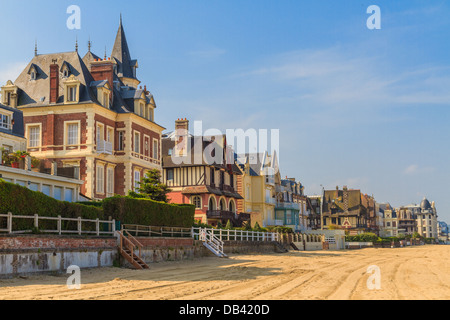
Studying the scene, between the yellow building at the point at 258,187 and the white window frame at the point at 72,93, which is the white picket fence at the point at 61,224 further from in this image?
the yellow building at the point at 258,187

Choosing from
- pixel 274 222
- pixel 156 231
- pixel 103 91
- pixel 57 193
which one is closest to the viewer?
pixel 156 231

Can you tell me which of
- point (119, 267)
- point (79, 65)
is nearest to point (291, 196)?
point (79, 65)

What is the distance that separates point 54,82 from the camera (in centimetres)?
3678

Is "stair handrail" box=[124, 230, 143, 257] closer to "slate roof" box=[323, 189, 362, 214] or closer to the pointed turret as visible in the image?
the pointed turret

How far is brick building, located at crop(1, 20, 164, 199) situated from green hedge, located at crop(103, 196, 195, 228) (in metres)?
7.04

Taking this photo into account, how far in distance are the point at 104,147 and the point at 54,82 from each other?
220 inches

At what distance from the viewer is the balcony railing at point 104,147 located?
3576 centimetres

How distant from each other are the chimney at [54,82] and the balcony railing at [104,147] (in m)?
4.17

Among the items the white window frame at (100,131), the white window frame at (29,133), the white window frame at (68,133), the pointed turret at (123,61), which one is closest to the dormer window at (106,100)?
the white window frame at (100,131)

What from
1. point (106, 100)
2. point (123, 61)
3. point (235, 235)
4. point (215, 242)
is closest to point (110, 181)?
point (106, 100)

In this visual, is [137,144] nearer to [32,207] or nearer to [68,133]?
[68,133]

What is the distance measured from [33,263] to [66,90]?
20.6 m

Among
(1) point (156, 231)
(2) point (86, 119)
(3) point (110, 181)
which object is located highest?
(2) point (86, 119)

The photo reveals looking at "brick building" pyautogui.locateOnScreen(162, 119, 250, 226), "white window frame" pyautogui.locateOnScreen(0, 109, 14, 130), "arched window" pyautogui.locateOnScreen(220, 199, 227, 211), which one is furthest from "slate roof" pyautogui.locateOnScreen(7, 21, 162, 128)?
"arched window" pyautogui.locateOnScreen(220, 199, 227, 211)
